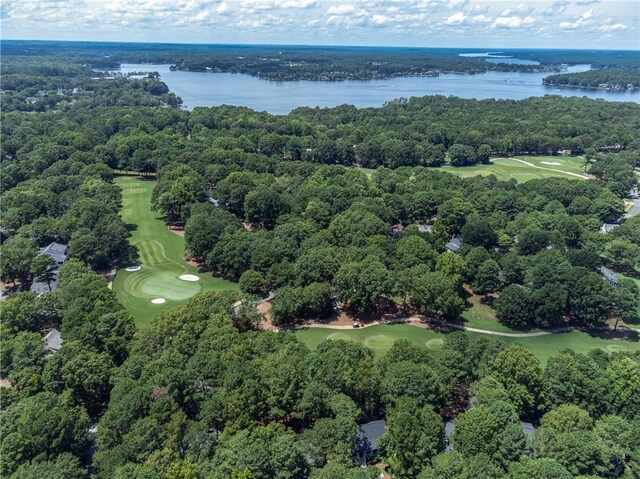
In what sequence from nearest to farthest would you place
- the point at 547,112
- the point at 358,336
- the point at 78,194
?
1. the point at 358,336
2. the point at 78,194
3. the point at 547,112

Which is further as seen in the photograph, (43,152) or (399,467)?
(43,152)

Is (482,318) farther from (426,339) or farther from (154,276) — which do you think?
(154,276)

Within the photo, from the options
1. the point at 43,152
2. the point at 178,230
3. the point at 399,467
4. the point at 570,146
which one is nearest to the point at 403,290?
the point at 399,467

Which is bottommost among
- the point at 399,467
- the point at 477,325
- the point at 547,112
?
the point at 477,325

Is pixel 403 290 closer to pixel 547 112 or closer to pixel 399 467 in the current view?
pixel 399 467

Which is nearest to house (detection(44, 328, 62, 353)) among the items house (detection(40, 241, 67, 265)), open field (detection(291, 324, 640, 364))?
house (detection(40, 241, 67, 265))

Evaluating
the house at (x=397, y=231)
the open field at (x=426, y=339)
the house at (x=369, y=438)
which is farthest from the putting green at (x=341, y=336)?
the house at (x=397, y=231)

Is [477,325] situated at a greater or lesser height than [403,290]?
lesser

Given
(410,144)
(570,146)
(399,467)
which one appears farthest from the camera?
(570,146)
